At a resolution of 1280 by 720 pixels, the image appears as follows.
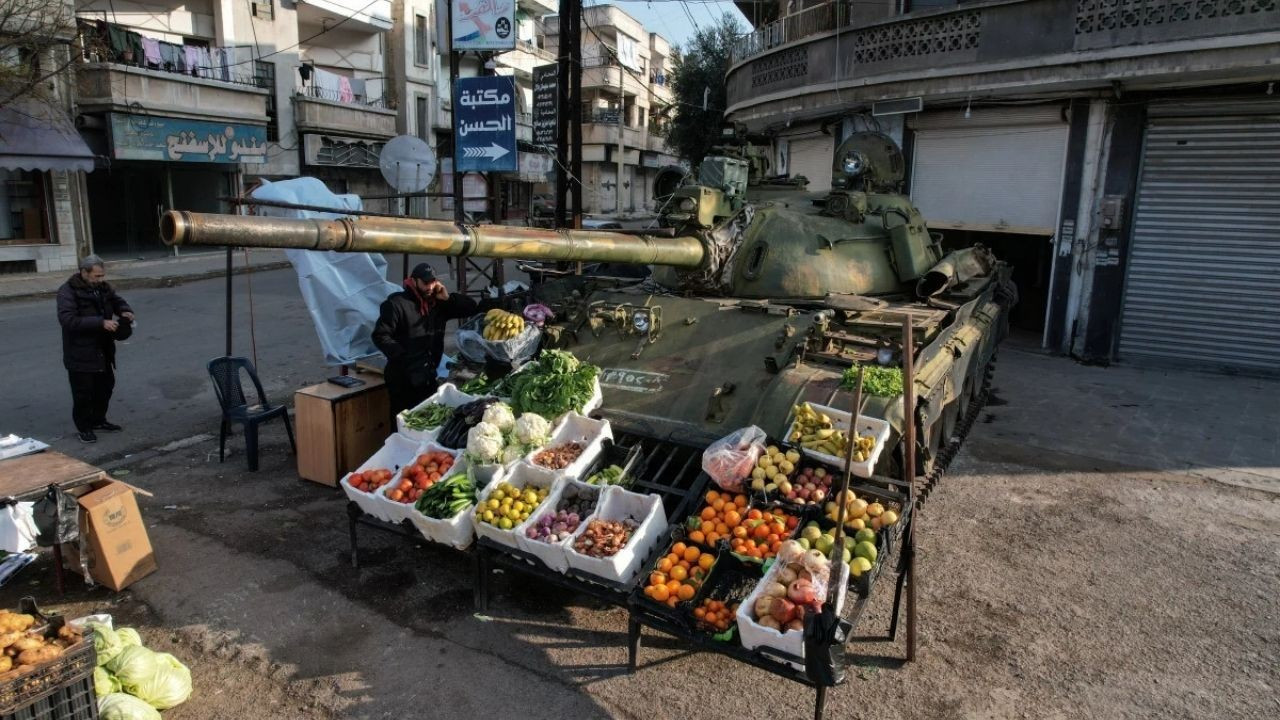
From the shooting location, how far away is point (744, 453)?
494 cm

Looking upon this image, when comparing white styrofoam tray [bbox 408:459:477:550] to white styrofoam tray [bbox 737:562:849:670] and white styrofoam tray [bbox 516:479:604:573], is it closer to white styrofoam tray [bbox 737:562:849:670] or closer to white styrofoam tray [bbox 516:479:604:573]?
white styrofoam tray [bbox 516:479:604:573]

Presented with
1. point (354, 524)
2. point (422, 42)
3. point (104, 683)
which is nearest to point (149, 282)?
point (354, 524)

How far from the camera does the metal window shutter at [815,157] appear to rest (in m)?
16.6

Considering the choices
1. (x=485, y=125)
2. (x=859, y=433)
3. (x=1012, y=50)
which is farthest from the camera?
(x=1012, y=50)

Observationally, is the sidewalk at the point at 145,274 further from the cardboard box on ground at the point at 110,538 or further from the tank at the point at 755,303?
the tank at the point at 755,303

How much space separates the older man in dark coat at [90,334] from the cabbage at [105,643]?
4609 millimetres

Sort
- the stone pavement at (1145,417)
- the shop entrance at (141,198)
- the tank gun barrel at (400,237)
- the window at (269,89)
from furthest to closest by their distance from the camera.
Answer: the window at (269,89) < the shop entrance at (141,198) < the stone pavement at (1145,417) < the tank gun barrel at (400,237)

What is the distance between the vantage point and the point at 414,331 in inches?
275

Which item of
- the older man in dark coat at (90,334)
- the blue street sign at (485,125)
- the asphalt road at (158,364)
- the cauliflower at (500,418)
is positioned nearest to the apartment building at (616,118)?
the asphalt road at (158,364)

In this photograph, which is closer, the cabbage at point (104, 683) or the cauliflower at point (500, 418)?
the cabbage at point (104, 683)

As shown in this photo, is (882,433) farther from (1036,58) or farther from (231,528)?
(1036,58)

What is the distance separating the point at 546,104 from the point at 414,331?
691 centimetres

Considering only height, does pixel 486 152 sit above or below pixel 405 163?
above

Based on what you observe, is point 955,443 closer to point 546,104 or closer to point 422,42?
point 546,104
